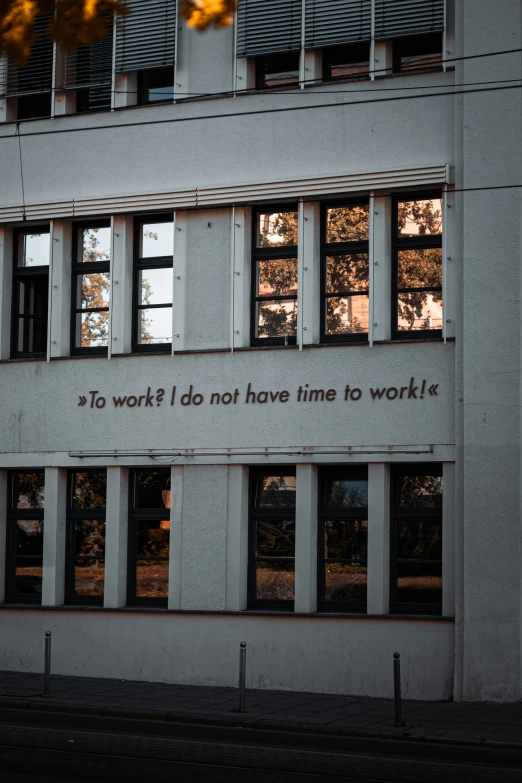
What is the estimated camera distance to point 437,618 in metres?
16.4

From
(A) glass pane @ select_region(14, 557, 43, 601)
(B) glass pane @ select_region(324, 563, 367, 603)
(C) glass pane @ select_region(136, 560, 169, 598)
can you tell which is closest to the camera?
(B) glass pane @ select_region(324, 563, 367, 603)

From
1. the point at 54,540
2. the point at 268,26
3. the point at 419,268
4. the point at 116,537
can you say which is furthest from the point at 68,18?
the point at 54,540

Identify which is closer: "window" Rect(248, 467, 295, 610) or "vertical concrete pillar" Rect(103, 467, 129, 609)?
"window" Rect(248, 467, 295, 610)

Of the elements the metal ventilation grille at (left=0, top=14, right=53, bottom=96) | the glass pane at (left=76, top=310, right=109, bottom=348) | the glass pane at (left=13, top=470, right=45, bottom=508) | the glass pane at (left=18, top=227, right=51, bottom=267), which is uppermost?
the metal ventilation grille at (left=0, top=14, right=53, bottom=96)

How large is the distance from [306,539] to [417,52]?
24.6 ft

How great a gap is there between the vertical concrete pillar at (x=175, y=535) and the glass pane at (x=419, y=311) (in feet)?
13.6

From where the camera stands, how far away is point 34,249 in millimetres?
19969

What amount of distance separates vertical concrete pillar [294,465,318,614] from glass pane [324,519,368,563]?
247 mm

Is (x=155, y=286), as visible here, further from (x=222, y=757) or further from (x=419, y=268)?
(x=222, y=757)

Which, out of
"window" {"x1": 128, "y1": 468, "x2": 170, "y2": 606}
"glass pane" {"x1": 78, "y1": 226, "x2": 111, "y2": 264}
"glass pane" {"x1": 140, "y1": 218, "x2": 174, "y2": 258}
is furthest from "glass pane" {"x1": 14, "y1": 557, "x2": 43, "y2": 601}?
"glass pane" {"x1": 140, "y1": 218, "x2": 174, "y2": 258}

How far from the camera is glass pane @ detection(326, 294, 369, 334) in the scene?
58.1ft

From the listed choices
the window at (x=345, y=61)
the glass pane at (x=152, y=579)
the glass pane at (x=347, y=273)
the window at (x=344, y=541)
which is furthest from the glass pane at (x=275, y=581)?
the window at (x=345, y=61)

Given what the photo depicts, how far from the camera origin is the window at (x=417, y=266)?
1725cm

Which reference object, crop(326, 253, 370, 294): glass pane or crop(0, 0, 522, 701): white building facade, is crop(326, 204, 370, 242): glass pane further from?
crop(326, 253, 370, 294): glass pane
